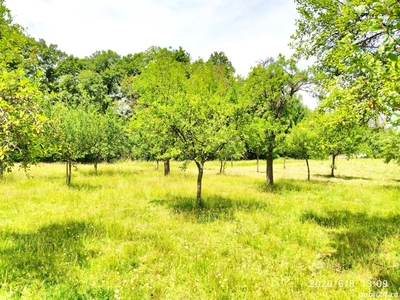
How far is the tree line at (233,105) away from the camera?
5586 mm

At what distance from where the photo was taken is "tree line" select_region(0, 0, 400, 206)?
18.3 ft

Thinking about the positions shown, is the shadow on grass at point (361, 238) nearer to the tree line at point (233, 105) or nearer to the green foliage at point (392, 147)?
the tree line at point (233, 105)

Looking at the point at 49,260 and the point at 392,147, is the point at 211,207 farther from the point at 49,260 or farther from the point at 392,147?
the point at 392,147

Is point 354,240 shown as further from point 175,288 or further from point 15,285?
point 15,285

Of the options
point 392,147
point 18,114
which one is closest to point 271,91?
point 18,114

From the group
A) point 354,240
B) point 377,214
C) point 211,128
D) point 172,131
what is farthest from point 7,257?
point 377,214

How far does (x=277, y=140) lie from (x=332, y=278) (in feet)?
44.0

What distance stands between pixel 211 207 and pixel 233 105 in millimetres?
5868

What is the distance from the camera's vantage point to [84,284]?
614 centimetres

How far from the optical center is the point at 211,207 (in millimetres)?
14000

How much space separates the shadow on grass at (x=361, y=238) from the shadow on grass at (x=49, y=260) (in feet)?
23.4

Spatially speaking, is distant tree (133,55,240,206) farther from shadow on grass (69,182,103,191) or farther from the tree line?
shadow on grass (69,182,103,191)

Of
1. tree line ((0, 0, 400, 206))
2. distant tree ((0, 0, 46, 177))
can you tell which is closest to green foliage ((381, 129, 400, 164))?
tree line ((0, 0, 400, 206))

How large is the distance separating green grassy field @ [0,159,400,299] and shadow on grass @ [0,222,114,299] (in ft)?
0.10
